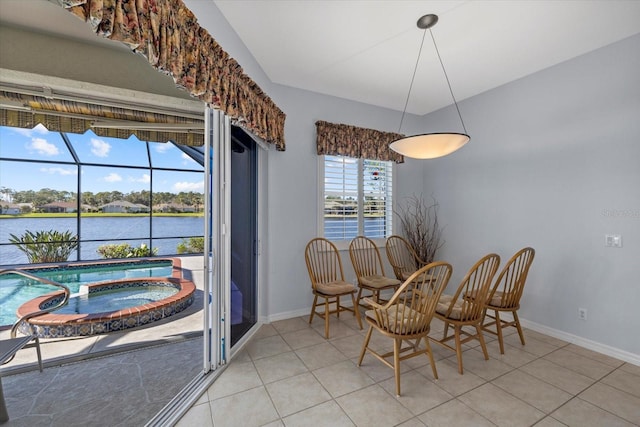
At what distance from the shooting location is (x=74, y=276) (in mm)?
5273

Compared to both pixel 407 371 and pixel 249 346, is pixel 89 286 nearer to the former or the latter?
pixel 249 346

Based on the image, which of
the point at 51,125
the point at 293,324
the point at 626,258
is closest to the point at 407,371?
the point at 293,324

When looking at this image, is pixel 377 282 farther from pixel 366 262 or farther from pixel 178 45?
pixel 178 45

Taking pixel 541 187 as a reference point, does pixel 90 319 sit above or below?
below

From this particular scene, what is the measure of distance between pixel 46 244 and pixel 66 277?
1018 millimetres

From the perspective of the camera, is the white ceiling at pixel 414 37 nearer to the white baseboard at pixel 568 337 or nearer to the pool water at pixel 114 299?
the white baseboard at pixel 568 337

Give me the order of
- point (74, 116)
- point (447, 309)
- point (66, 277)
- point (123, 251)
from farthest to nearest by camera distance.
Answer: point (123, 251)
point (66, 277)
point (74, 116)
point (447, 309)

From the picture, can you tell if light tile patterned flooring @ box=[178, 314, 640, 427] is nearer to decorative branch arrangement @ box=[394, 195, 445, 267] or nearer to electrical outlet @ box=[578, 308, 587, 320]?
electrical outlet @ box=[578, 308, 587, 320]

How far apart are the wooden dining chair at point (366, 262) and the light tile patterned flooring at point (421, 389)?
81 cm

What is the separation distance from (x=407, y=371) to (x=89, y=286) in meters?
5.11

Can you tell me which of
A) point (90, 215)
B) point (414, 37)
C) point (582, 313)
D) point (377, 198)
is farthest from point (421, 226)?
point (90, 215)

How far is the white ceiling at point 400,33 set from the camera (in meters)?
2.11

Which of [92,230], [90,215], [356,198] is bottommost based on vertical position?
[92,230]

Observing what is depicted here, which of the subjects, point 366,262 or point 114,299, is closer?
point 366,262
